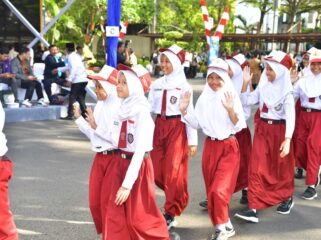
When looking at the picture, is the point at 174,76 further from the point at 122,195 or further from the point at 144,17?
the point at 144,17

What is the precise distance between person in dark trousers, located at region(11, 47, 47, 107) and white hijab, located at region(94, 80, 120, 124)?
6.89 meters

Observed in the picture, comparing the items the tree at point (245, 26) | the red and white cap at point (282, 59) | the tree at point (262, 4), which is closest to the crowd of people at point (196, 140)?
the red and white cap at point (282, 59)

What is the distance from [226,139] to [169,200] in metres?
0.80

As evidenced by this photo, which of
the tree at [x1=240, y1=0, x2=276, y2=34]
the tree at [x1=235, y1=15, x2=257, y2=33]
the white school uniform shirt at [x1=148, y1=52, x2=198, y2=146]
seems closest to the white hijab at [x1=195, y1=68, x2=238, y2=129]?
the white school uniform shirt at [x1=148, y1=52, x2=198, y2=146]

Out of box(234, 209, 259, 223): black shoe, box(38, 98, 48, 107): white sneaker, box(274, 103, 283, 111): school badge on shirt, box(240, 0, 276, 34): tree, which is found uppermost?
box(240, 0, 276, 34): tree

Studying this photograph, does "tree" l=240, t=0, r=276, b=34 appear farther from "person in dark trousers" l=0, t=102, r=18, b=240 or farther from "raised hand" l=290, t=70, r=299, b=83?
"person in dark trousers" l=0, t=102, r=18, b=240

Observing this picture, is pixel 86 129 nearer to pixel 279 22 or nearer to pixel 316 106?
pixel 316 106

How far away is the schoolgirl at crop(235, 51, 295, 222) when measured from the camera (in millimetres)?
4656

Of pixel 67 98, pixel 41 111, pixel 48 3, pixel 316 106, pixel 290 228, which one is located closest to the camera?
pixel 290 228

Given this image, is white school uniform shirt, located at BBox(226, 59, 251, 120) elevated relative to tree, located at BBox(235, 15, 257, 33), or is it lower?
lower

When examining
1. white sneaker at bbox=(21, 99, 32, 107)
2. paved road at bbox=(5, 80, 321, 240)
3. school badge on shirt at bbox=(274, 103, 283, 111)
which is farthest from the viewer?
white sneaker at bbox=(21, 99, 32, 107)

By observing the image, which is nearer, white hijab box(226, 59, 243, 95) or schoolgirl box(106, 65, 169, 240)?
schoolgirl box(106, 65, 169, 240)

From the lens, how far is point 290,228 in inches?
179

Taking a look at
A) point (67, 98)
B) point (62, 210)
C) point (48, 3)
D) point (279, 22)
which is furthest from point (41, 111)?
point (279, 22)
